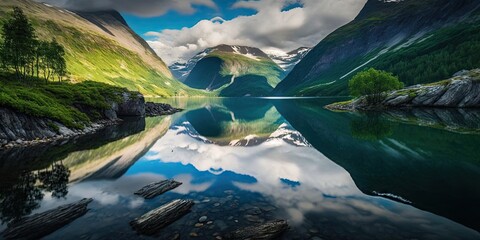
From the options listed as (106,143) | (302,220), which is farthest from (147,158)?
(302,220)

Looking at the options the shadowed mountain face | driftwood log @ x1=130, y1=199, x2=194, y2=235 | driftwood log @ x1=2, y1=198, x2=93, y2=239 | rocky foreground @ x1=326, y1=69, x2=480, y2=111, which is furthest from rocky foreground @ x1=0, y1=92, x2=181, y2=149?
rocky foreground @ x1=326, y1=69, x2=480, y2=111

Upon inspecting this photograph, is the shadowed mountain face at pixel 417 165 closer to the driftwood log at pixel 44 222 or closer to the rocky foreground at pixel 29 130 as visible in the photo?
the driftwood log at pixel 44 222

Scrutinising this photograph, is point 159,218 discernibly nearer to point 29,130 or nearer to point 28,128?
point 29,130

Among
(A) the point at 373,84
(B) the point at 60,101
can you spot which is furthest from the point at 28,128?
(A) the point at 373,84

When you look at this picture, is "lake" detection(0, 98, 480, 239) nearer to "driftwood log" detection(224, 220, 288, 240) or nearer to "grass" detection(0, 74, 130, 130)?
"driftwood log" detection(224, 220, 288, 240)

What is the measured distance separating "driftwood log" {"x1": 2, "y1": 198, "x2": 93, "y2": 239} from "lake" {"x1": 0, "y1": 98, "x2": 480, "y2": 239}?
2.11ft

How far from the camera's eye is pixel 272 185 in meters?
23.9

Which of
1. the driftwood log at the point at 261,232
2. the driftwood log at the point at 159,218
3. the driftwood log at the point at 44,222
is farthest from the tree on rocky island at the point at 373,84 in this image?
the driftwood log at the point at 44,222

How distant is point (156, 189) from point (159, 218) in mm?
6297

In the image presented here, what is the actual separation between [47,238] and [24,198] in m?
8.23

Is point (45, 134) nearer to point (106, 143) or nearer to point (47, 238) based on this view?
point (106, 143)

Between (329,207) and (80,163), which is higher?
(80,163)

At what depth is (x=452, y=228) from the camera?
15.3 meters

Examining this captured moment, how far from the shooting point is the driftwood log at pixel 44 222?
47.1ft
